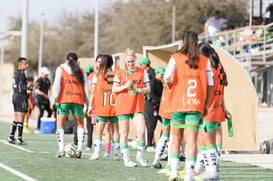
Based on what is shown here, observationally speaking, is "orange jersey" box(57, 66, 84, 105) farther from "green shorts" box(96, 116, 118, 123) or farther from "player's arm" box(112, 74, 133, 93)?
"player's arm" box(112, 74, 133, 93)

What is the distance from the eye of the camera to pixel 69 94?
15078 mm

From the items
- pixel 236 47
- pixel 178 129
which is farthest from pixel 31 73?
pixel 178 129

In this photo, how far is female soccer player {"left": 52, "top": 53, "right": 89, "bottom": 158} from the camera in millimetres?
15078

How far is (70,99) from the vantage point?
15047mm

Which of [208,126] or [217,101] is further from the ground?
[217,101]

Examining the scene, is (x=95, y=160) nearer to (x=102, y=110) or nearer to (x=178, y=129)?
(x=102, y=110)

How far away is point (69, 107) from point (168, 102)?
4.57 meters

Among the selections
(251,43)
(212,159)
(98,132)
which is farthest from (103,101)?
(251,43)

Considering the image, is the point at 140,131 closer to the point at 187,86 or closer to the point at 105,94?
the point at 105,94

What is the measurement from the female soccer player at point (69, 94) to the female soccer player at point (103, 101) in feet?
0.96

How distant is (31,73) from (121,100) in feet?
253

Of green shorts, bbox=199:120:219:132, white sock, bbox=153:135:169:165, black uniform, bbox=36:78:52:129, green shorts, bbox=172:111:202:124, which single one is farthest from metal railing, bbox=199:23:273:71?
green shorts, bbox=172:111:202:124

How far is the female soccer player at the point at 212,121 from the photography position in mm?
11602

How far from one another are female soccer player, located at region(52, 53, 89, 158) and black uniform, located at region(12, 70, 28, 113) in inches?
143
